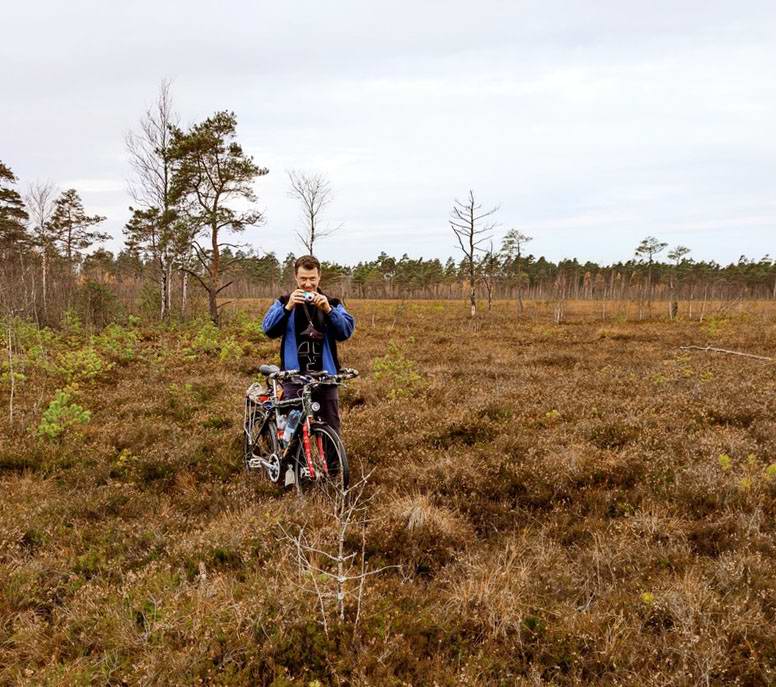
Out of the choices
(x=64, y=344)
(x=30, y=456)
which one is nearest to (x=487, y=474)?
(x=30, y=456)

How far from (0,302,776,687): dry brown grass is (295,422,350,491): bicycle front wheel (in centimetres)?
30

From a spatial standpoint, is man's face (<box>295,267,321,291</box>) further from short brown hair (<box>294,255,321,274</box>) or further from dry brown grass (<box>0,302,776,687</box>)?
dry brown grass (<box>0,302,776,687</box>)

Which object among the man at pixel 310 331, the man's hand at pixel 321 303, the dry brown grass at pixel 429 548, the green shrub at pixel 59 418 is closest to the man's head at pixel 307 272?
the man at pixel 310 331

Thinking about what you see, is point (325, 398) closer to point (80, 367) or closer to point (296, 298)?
point (296, 298)

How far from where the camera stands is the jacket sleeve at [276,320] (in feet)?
15.8

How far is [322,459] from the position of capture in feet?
16.0

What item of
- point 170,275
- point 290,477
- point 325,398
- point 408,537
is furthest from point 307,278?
point 170,275

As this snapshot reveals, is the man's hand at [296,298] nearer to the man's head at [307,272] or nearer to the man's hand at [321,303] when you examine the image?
the man's hand at [321,303]

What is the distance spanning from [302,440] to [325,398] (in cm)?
56

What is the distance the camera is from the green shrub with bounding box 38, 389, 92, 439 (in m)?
6.79

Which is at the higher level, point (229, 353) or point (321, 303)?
point (321, 303)

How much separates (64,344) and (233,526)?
51.6 feet

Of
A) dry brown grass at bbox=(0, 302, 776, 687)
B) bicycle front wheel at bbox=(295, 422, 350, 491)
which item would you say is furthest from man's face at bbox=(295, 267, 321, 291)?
dry brown grass at bbox=(0, 302, 776, 687)

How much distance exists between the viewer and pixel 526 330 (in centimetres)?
2570
